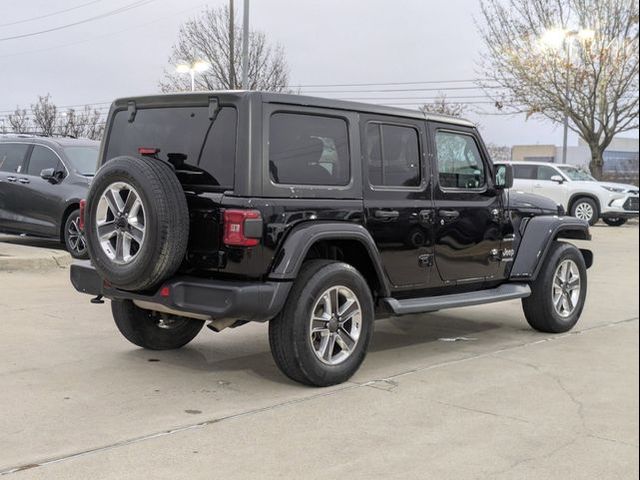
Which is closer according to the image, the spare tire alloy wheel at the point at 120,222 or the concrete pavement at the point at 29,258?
the spare tire alloy wheel at the point at 120,222

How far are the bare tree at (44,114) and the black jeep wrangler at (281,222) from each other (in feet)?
56.5

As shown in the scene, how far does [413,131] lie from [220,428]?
9.55 ft

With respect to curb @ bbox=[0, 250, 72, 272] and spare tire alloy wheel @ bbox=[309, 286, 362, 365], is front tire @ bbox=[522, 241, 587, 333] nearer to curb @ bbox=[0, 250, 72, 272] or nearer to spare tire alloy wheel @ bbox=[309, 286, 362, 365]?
spare tire alloy wheel @ bbox=[309, 286, 362, 365]

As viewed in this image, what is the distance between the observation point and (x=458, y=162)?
634 cm

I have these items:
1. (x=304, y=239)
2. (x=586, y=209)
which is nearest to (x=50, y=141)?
(x=304, y=239)

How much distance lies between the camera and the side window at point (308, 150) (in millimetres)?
4906

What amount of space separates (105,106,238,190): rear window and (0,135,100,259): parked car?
18.2 feet

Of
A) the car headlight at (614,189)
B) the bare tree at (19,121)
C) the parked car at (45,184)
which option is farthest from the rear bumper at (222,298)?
the car headlight at (614,189)

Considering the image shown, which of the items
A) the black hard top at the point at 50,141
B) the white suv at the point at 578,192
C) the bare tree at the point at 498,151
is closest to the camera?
the black hard top at the point at 50,141

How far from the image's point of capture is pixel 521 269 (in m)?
6.74

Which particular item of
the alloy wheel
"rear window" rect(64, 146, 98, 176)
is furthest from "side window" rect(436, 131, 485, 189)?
"rear window" rect(64, 146, 98, 176)

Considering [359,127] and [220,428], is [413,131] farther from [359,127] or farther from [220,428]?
[220,428]

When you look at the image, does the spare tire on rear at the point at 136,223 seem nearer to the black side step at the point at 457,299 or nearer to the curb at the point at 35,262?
the black side step at the point at 457,299

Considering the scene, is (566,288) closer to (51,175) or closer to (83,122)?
(51,175)
